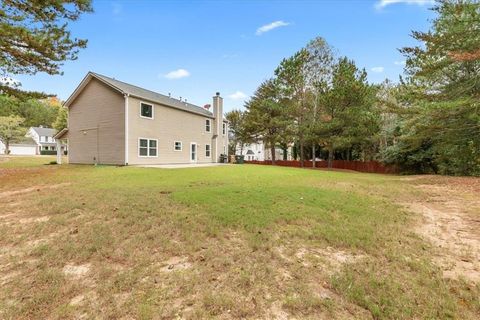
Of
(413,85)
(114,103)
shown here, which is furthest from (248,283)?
(413,85)

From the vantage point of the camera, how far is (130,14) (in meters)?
12.4

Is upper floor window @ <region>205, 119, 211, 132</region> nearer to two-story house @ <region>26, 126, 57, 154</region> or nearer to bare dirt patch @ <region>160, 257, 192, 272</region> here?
bare dirt patch @ <region>160, 257, 192, 272</region>

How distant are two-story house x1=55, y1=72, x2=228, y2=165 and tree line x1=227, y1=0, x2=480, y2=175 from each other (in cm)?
1153

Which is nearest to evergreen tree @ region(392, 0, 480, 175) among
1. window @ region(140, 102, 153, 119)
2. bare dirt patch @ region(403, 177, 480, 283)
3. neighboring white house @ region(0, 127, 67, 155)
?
bare dirt patch @ region(403, 177, 480, 283)

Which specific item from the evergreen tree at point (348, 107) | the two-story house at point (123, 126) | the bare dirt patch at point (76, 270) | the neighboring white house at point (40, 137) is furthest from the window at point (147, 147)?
the neighboring white house at point (40, 137)

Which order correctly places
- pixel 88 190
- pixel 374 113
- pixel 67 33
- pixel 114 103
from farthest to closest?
pixel 374 113 < pixel 114 103 < pixel 67 33 < pixel 88 190

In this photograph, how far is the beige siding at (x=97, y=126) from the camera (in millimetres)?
18047

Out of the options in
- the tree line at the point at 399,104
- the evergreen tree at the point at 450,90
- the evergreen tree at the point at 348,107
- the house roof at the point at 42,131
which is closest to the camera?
the evergreen tree at the point at 450,90

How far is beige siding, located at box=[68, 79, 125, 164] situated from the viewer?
18.0 m

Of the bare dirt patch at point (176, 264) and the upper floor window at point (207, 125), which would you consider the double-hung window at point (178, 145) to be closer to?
the upper floor window at point (207, 125)

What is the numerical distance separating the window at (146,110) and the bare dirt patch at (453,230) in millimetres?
17138

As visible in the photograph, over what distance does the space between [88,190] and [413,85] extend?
75.0 feet

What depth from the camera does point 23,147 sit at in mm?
55375

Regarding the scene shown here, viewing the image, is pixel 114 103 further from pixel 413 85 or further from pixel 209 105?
pixel 413 85
